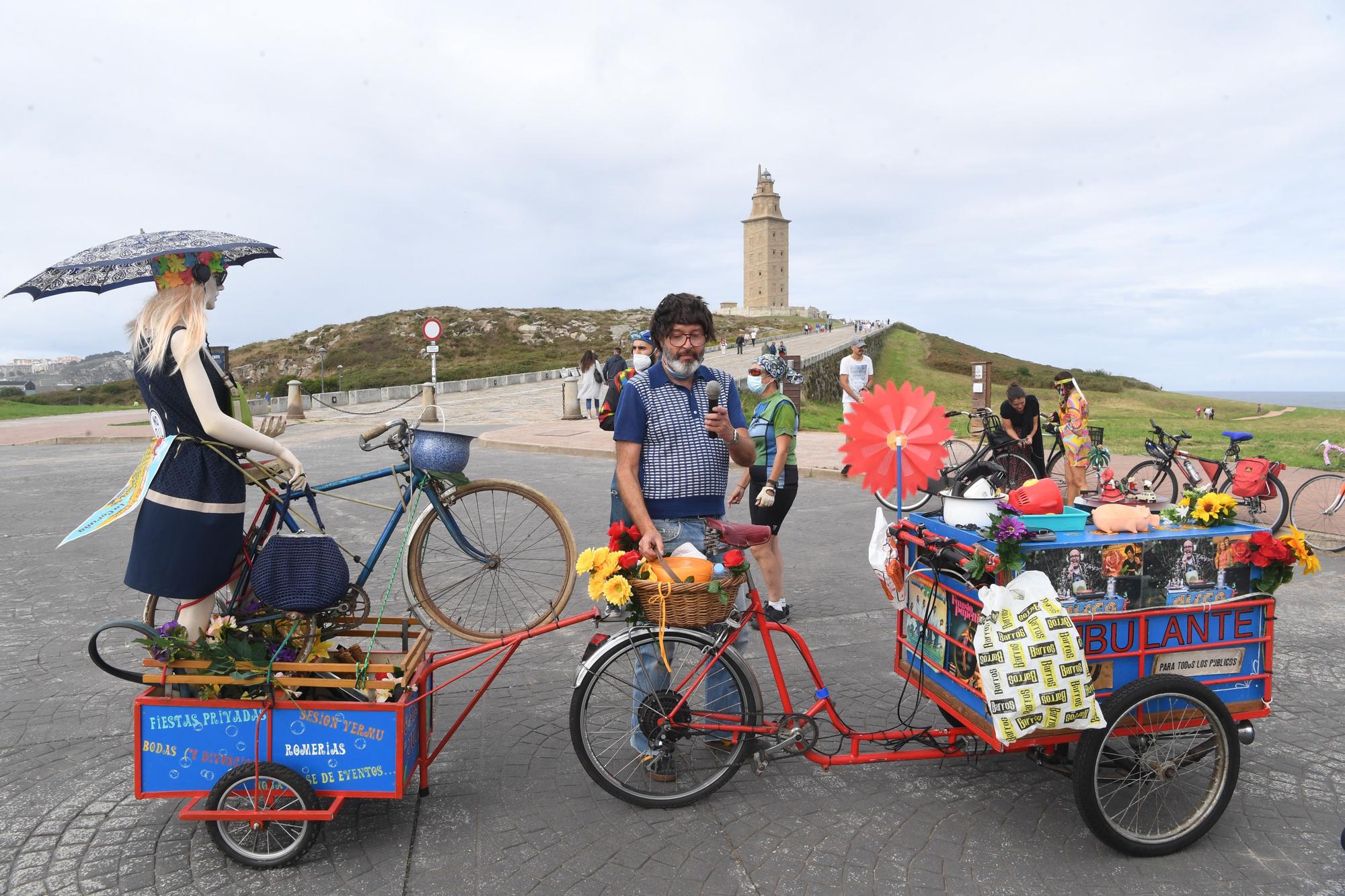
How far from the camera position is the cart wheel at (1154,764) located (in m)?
3.05

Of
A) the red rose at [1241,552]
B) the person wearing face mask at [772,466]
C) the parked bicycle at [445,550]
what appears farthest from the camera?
the person wearing face mask at [772,466]

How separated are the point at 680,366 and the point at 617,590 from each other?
1.01m

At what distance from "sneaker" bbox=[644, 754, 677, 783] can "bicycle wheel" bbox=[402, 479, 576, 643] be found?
120 centimetres

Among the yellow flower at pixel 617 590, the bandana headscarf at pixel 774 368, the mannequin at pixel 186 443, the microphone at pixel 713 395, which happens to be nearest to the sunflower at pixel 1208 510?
the microphone at pixel 713 395

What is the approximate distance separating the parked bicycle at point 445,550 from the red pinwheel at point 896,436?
152cm

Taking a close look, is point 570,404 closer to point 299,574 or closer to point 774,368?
point 774,368

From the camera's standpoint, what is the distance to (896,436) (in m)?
3.72

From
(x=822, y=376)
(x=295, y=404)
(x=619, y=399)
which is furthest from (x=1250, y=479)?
(x=822, y=376)

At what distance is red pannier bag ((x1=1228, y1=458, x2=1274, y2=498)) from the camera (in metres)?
7.97

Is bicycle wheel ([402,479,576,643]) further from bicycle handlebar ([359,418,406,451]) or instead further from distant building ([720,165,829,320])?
distant building ([720,165,829,320])

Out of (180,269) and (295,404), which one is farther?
(295,404)

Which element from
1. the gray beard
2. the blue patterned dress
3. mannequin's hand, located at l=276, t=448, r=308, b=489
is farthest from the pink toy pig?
the blue patterned dress

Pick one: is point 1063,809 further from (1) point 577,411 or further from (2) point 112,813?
(1) point 577,411

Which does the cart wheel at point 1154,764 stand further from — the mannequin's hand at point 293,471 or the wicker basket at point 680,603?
the mannequin's hand at point 293,471
